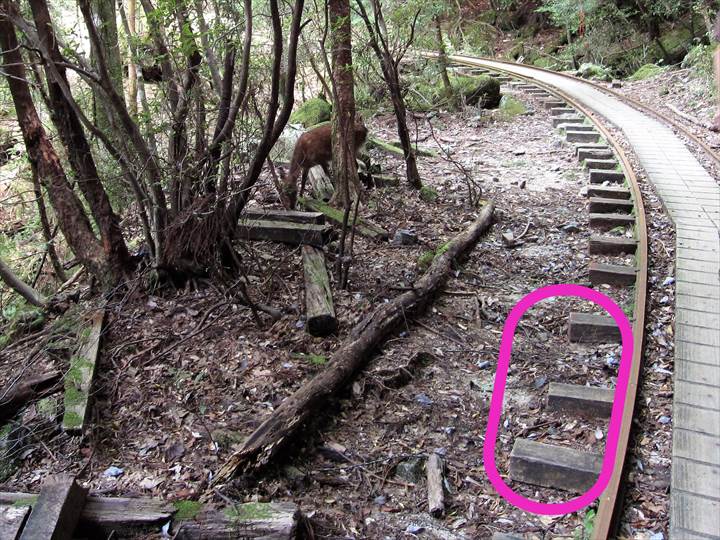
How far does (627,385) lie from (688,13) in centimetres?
2193

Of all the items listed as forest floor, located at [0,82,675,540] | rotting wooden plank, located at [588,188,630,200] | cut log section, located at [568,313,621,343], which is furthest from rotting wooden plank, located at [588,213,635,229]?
cut log section, located at [568,313,621,343]

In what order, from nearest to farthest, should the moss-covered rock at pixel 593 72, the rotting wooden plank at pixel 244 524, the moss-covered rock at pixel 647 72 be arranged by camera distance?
1. the rotting wooden plank at pixel 244 524
2. the moss-covered rock at pixel 647 72
3. the moss-covered rock at pixel 593 72

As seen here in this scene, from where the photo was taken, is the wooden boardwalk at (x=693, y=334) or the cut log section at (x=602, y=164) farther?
the cut log section at (x=602, y=164)

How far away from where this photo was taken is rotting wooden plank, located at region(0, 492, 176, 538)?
3.37m

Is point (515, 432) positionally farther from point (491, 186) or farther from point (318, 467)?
point (491, 186)

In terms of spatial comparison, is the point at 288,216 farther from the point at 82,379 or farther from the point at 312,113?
the point at 312,113

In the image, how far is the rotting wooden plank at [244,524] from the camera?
3.26m

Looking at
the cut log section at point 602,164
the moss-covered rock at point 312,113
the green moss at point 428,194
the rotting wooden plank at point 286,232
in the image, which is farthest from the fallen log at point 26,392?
the cut log section at point 602,164

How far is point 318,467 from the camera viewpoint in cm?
411

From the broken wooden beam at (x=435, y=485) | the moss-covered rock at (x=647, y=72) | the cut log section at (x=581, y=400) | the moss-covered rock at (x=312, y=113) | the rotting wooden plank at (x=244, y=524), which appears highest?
the moss-covered rock at (x=647, y=72)

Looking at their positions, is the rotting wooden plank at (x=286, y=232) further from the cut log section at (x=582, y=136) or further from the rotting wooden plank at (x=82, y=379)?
the cut log section at (x=582, y=136)

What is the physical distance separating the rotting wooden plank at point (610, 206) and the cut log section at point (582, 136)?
4262mm

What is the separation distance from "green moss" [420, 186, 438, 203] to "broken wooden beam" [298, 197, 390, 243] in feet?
5.48

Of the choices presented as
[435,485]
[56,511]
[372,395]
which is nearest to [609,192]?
[372,395]
